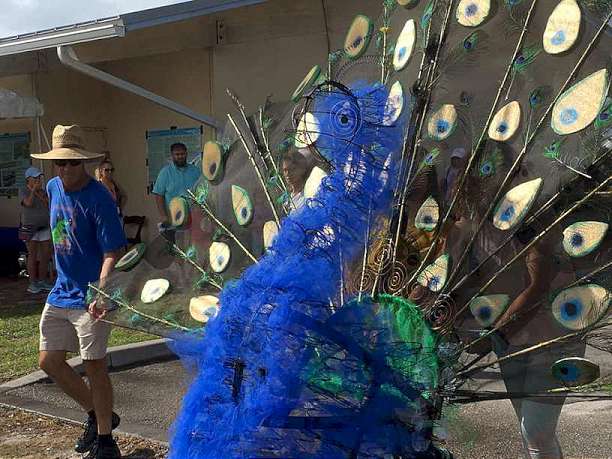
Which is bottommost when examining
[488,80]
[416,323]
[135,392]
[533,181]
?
[135,392]

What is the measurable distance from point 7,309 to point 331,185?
29.4 ft

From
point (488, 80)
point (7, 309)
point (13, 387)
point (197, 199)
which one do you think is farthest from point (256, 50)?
point (488, 80)

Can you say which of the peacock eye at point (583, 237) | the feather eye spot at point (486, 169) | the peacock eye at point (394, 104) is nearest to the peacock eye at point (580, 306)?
the peacock eye at point (583, 237)

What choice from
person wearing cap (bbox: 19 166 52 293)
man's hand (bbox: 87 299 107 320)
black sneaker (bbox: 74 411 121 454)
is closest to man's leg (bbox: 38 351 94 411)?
black sneaker (bbox: 74 411 121 454)

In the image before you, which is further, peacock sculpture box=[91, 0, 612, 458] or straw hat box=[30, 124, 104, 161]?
straw hat box=[30, 124, 104, 161]

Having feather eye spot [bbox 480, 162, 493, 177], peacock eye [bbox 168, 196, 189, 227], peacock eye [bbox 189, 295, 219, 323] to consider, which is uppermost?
feather eye spot [bbox 480, 162, 493, 177]

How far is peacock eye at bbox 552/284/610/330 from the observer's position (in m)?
2.51

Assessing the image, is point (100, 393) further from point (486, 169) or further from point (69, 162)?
point (486, 169)

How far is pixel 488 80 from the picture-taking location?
2832mm

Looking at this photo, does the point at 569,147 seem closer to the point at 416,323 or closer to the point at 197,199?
the point at 416,323

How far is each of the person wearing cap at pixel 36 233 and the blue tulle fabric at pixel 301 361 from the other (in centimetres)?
963

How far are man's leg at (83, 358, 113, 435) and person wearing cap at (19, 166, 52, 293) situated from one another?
6.92 metres

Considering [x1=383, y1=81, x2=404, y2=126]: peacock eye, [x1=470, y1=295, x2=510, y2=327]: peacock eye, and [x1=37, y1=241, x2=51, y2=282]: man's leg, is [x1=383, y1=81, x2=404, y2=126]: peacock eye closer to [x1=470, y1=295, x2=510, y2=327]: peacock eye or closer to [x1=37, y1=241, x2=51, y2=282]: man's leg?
[x1=470, y1=295, x2=510, y2=327]: peacock eye

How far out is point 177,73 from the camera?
38.2ft
